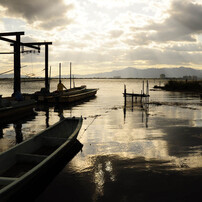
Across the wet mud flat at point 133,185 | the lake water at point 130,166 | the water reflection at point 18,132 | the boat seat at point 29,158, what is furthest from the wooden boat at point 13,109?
the wet mud flat at point 133,185

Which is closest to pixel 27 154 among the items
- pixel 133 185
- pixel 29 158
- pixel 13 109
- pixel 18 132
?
pixel 29 158

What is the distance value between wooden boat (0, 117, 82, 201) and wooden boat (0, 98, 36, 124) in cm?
801

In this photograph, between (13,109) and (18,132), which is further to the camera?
(13,109)

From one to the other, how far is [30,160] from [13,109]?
12.7 meters

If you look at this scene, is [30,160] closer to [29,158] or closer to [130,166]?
[29,158]

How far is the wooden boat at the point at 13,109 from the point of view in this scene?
17.7 meters

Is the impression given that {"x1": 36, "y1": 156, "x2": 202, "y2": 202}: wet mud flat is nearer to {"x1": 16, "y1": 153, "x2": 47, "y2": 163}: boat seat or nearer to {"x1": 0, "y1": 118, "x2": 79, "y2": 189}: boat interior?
{"x1": 16, "y1": 153, "x2": 47, "y2": 163}: boat seat

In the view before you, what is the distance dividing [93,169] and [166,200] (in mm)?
3027

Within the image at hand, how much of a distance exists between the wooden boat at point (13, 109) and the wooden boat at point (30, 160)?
8014 millimetres

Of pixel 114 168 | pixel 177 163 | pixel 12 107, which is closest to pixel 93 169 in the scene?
pixel 114 168

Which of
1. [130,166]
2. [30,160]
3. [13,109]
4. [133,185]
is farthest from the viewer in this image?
[13,109]

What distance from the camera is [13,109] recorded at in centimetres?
1903

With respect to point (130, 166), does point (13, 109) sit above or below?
above

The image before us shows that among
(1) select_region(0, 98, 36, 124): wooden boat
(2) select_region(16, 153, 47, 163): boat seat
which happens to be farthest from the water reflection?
(2) select_region(16, 153, 47, 163): boat seat
